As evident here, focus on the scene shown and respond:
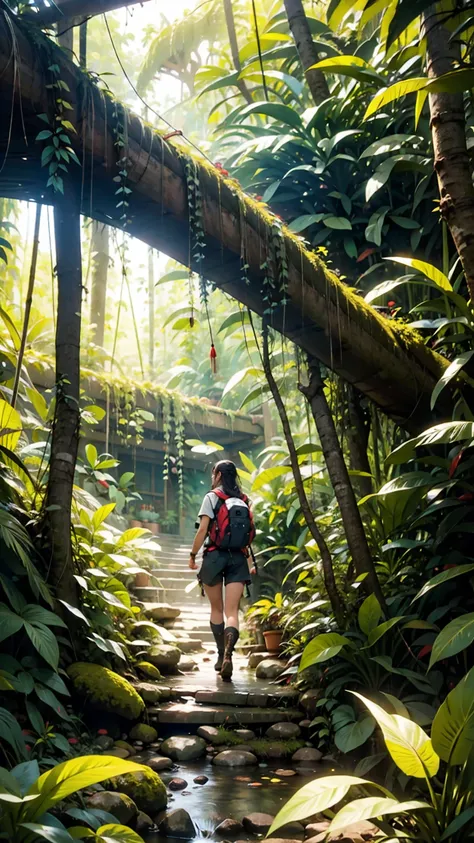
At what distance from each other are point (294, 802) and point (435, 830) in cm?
55

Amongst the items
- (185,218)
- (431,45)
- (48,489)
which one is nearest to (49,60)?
(185,218)

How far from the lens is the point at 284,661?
18.7 feet

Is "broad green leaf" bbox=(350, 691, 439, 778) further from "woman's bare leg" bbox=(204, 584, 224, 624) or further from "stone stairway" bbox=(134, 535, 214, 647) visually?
"stone stairway" bbox=(134, 535, 214, 647)

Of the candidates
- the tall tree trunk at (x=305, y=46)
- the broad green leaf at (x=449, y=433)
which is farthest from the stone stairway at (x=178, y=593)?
the tall tree trunk at (x=305, y=46)

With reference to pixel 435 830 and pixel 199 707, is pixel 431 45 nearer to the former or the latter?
pixel 435 830

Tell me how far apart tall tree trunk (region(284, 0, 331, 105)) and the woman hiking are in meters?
3.54

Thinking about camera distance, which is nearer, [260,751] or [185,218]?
[185,218]

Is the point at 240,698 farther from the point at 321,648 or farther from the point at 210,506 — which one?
the point at 210,506

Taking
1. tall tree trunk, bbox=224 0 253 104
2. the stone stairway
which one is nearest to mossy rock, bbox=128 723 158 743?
the stone stairway

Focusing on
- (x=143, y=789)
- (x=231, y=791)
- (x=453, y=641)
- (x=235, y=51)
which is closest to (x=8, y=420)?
(x=143, y=789)

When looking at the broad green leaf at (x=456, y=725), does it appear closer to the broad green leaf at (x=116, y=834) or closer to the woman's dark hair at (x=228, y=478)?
the broad green leaf at (x=116, y=834)

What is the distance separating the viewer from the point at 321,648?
3.67m

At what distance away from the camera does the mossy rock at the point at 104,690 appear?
366cm

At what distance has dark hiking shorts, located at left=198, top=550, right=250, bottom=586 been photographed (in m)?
5.35
